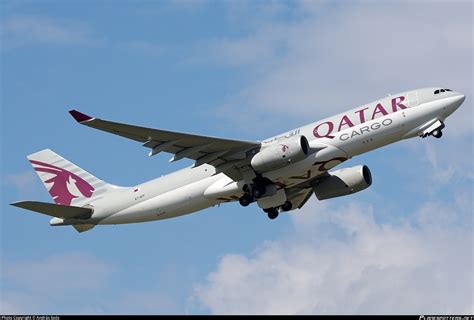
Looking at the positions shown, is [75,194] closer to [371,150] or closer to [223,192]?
[223,192]

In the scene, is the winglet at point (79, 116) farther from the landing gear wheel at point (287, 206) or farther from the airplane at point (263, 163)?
the landing gear wheel at point (287, 206)

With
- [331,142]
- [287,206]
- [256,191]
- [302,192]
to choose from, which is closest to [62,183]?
[287,206]

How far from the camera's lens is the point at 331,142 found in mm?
53656

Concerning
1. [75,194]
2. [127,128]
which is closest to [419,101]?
[127,128]

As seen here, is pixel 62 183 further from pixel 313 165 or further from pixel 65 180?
pixel 313 165

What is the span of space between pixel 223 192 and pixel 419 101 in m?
10.2

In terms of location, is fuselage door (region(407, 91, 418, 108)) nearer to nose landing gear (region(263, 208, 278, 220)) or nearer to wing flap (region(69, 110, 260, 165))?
wing flap (region(69, 110, 260, 165))

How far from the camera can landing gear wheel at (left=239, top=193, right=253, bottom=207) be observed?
183 ft

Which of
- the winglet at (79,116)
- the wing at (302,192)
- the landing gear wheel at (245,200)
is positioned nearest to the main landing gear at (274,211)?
the wing at (302,192)

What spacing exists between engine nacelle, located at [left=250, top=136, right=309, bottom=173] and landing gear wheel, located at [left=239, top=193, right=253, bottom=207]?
2.16 meters

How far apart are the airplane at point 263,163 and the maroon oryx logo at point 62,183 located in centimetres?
114

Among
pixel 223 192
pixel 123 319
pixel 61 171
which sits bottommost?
pixel 123 319

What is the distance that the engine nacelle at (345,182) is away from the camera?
59531 mm

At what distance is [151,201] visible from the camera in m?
57.5
